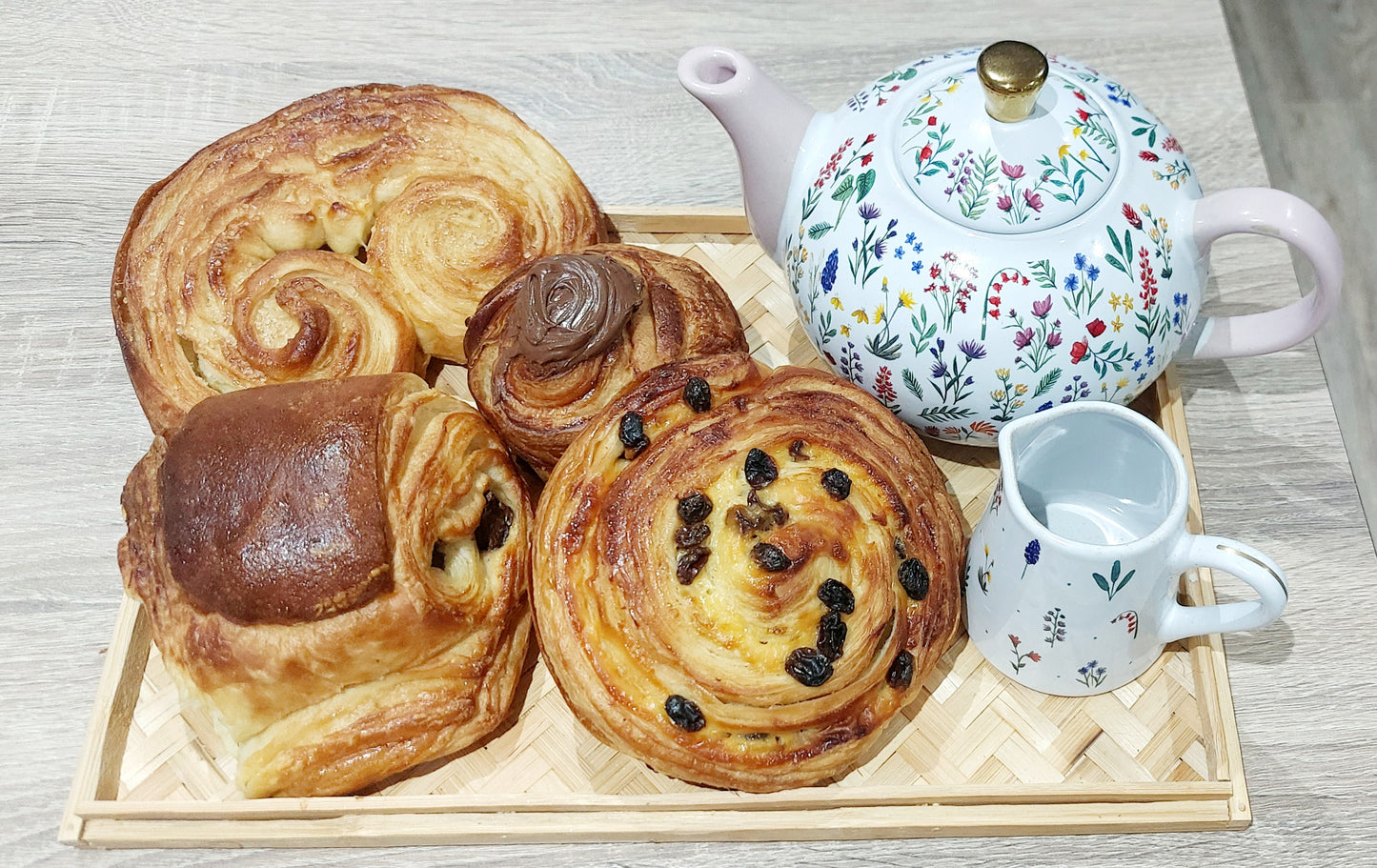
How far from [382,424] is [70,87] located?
134 cm

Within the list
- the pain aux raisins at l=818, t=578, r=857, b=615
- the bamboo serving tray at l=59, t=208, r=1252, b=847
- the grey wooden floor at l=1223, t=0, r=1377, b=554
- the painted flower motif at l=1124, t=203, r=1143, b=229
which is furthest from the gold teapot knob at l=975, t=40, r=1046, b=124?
the grey wooden floor at l=1223, t=0, r=1377, b=554

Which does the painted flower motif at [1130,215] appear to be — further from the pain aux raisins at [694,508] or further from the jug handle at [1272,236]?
the pain aux raisins at [694,508]

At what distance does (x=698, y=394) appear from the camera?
1.41 meters

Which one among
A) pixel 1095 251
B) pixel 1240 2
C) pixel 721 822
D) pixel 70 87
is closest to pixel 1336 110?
pixel 1240 2

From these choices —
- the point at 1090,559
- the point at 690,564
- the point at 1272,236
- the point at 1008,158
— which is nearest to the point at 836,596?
the point at 690,564

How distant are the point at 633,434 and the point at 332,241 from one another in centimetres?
61

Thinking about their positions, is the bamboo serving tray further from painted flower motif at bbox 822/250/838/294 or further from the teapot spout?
the teapot spout

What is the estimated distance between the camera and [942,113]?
54.6 inches

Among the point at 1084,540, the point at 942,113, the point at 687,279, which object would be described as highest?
the point at 942,113

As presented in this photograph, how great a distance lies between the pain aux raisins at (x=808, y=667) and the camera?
1.29 metres

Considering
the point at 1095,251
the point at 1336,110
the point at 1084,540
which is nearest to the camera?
the point at 1095,251

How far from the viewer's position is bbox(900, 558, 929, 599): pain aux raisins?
1.36m

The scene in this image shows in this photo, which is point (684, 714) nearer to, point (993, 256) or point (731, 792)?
point (731, 792)

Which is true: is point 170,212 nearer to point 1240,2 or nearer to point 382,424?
point 382,424
